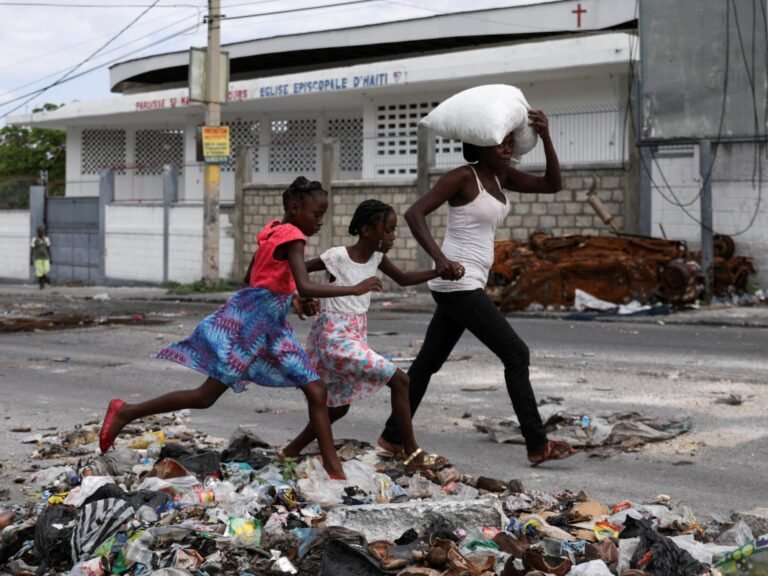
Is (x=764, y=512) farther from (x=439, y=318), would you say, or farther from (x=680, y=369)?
(x=680, y=369)

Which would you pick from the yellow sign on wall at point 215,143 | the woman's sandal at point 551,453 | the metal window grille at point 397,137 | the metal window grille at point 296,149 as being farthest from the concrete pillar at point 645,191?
the woman's sandal at point 551,453

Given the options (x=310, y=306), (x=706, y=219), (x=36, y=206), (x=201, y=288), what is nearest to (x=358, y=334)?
(x=310, y=306)

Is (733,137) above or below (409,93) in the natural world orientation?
below

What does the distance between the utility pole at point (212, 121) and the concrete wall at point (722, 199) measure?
9025 mm

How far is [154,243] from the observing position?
2909 cm

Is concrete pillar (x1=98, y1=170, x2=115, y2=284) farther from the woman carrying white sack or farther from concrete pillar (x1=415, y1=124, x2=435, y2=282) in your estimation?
the woman carrying white sack

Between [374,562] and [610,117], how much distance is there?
17297 mm

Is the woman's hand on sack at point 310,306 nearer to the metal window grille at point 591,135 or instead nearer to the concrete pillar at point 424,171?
the metal window grille at point 591,135

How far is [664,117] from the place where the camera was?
1864 centimetres

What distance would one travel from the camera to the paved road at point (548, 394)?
6371 millimetres

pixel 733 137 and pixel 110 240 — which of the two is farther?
pixel 110 240

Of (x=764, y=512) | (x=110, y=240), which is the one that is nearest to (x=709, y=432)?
→ (x=764, y=512)

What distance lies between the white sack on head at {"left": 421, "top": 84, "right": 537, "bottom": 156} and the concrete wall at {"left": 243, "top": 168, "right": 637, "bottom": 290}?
44.5ft

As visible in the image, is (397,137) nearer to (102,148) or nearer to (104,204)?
(104,204)
